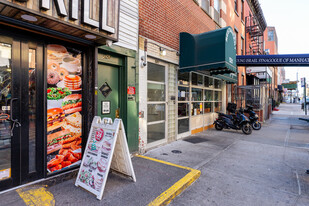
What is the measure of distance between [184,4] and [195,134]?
18.2 feet

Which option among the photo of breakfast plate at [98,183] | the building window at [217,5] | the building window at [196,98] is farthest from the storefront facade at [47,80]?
the building window at [217,5]

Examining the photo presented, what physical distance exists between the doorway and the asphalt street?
2.68m

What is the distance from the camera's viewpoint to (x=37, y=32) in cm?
322

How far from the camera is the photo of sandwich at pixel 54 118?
11.8 ft

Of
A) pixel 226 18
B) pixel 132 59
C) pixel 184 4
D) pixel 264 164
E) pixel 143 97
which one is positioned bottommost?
pixel 264 164

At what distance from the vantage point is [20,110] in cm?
317

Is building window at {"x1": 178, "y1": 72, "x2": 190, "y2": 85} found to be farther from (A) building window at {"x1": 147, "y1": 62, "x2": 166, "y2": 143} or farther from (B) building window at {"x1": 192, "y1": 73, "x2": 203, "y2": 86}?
(A) building window at {"x1": 147, "y1": 62, "x2": 166, "y2": 143}

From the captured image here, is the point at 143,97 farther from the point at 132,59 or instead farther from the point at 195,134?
the point at 195,134

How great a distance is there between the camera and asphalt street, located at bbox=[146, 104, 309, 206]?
3.19 m

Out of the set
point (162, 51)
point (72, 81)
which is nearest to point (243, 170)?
point (162, 51)

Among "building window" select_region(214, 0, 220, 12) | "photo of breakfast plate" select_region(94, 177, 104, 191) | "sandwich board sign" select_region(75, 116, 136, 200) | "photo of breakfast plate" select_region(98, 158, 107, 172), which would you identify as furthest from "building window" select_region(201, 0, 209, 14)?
"photo of breakfast plate" select_region(94, 177, 104, 191)

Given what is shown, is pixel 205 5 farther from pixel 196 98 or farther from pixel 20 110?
pixel 20 110

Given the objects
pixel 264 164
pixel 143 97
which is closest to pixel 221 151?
pixel 264 164

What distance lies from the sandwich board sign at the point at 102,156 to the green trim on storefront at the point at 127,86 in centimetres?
135
